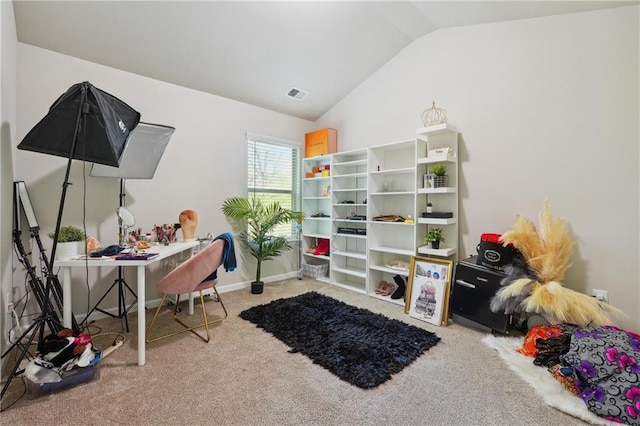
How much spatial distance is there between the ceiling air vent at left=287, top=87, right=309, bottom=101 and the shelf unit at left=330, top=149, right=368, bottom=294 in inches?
37.5

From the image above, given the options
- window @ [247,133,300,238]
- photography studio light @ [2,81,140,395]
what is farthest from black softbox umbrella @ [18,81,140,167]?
window @ [247,133,300,238]

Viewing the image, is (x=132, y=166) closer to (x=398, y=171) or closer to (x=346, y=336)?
(x=346, y=336)

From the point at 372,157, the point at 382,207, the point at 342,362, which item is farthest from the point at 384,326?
the point at 372,157

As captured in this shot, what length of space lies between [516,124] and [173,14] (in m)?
3.37

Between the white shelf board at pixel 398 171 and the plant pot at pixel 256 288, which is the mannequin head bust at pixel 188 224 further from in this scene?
the white shelf board at pixel 398 171

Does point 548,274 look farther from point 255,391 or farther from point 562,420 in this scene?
point 255,391

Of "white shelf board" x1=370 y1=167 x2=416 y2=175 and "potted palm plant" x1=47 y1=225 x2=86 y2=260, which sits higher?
"white shelf board" x1=370 y1=167 x2=416 y2=175

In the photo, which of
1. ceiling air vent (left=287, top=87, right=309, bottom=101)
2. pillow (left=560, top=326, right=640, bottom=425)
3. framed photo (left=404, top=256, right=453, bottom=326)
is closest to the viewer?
pillow (left=560, top=326, right=640, bottom=425)

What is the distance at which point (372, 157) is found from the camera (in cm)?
372

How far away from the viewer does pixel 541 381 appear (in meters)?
1.87

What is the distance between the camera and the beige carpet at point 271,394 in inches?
62.1

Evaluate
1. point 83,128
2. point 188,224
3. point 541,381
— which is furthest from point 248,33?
point 541,381

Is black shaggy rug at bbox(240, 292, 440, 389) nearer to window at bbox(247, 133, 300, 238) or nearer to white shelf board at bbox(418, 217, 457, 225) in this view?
white shelf board at bbox(418, 217, 457, 225)

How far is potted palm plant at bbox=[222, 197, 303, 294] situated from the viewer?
3.76 metres
